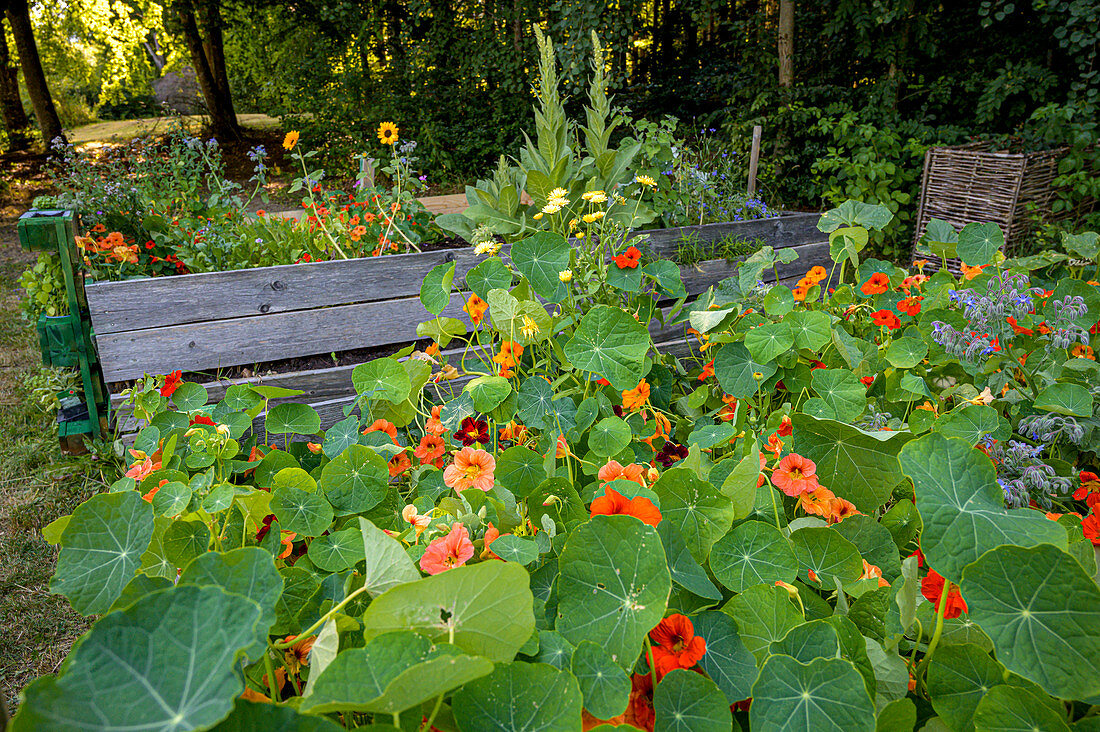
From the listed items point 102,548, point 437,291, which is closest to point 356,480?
point 102,548

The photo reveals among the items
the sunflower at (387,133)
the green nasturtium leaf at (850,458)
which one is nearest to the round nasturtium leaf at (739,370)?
the green nasturtium leaf at (850,458)

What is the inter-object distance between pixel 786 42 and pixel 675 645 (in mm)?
6196

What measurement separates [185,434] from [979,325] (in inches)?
56.1

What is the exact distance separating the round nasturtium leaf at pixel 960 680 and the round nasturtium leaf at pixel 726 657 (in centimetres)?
16

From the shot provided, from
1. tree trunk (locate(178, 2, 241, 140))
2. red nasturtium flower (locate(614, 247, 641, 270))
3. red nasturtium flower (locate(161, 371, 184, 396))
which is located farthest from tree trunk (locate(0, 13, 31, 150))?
red nasturtium flower (locate(614, 247, 641, 270))

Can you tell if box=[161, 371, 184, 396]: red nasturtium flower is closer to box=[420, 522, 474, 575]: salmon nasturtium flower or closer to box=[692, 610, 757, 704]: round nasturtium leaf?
box=[420, 522, 474, 575]: salmon nasturtium flower

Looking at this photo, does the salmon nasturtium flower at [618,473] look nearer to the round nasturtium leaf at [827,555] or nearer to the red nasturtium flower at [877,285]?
the round nasturtium leaf at [827,555]

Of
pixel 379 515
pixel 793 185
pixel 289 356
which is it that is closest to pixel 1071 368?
pixel 379 515

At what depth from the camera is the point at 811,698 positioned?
529mm

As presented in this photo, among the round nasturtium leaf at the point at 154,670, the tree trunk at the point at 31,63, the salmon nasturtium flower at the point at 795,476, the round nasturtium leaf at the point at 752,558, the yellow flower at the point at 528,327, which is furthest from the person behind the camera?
the tree trunk at the point at 31,63

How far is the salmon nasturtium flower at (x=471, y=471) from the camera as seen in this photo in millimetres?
826

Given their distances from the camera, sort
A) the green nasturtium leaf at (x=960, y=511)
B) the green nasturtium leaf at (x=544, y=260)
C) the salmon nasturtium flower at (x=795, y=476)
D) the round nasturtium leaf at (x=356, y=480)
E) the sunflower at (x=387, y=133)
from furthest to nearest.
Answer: the sunflower at (x=387, y=133)
the green nasturtium leaf at (x=544, y=260)
the round nasturtium leaf at (x=356, y=480)
the salmon nasturtium flower at (x=795, y=476)
the green nasturtium leaf at (x=960, y=511)

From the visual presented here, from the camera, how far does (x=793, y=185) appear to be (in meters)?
5.74

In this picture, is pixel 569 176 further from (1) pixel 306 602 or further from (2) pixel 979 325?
(1) pixel 306 602
